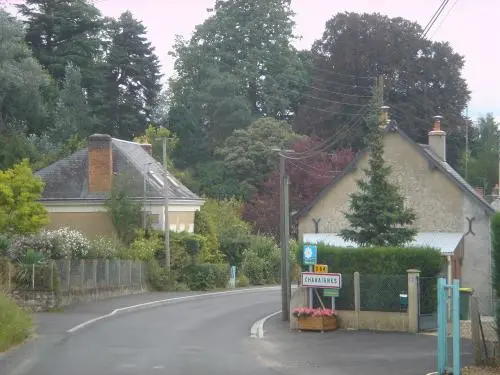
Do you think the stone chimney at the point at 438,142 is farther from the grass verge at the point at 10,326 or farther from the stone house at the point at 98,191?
the grass verge at the point at 10,326

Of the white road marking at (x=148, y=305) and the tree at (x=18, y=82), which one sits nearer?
the white road marking at (x=148, y=305)

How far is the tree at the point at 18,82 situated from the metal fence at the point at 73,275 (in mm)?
21885

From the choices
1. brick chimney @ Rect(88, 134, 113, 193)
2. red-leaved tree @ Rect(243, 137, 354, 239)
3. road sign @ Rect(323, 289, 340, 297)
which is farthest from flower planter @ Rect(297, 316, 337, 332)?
red-leaved tree @ Rect(243, 137, 354, 239)

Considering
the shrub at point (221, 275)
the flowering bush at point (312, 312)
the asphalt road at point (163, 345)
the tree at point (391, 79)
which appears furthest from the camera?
the tree at point (391, 79)

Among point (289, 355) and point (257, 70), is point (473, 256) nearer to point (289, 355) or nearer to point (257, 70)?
point (289, 355)

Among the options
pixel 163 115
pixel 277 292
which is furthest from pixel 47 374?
pixel 163 115

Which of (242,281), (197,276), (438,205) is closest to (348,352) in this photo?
(438,205)

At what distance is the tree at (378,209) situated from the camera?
2930 cm

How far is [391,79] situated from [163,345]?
143 ft

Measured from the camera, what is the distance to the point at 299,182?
206ft

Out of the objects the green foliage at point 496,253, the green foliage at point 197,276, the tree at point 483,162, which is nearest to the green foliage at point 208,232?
the green foliage at point 197,276

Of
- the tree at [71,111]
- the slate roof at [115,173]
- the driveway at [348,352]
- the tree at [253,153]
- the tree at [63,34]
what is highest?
the tree at [63,34]

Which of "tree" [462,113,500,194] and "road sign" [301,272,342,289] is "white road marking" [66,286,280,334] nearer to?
"road sign" [301,272,342,289]

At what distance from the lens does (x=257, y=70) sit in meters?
81.6
